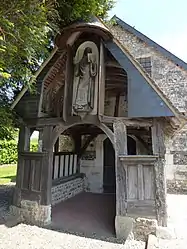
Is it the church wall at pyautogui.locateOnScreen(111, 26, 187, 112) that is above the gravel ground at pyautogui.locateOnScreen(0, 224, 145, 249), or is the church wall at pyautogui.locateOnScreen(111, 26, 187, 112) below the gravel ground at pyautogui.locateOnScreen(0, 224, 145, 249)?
above

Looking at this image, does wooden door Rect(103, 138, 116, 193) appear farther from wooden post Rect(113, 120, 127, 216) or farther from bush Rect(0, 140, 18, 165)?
bush Rect(0, 140, 18, 165)

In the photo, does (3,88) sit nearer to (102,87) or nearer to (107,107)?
(102,87)

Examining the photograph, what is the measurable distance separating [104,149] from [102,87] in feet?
14.6

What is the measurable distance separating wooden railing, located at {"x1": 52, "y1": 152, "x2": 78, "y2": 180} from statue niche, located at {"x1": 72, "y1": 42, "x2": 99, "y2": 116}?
2.91 m

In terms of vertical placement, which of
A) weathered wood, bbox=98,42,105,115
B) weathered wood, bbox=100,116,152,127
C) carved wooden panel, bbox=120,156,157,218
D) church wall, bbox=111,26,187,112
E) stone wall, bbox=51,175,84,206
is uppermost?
church wall, bbox=111,26,187,112

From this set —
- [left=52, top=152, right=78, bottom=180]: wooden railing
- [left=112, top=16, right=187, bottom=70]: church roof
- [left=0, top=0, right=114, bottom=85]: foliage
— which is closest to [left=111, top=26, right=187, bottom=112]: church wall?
[left=112, top=16, right=187, bottom=70]: church roof

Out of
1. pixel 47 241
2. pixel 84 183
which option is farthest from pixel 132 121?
pixel 84 183

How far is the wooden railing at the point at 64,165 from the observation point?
741 cm

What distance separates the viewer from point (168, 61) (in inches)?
377

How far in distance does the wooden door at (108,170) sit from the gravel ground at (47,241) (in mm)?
4392

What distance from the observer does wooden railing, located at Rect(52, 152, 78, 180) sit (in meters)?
7.41

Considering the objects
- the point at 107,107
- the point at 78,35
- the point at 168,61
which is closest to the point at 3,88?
the point at 78,35

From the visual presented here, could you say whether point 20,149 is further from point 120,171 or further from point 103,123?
point 120,171

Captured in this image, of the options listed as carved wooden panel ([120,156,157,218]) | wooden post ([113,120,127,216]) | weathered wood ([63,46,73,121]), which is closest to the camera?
carved wooden panel ([120,156,157,218])
